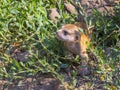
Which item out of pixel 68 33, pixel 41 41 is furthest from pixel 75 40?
pixel 41 41

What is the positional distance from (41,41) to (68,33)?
1.36 ft

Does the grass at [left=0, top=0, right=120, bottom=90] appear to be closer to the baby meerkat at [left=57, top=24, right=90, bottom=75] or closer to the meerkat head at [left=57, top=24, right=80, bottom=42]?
the baby meerkat at [left=57, top=24, right=90, bottom=75]

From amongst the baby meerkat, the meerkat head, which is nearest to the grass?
the baby meerkat

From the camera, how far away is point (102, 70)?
379cm

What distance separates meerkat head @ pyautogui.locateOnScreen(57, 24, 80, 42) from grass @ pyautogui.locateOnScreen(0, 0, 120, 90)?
0.21 meters

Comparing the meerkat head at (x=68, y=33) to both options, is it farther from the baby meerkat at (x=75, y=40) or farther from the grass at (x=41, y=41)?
the grass at (x=41, y=41)

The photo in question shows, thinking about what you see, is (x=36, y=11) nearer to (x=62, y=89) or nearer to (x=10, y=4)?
(x=10, y=4)

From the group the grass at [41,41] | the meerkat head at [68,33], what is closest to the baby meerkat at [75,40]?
the meerkat head at [68,33]

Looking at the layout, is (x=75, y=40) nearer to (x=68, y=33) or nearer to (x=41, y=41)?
(x=68, y=33)

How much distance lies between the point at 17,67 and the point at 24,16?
2.49 feet

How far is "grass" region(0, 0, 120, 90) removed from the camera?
3.88 m

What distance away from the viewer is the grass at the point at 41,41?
388cm

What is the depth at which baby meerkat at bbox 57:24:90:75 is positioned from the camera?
390 centimetres

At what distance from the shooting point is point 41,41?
4211 mm
